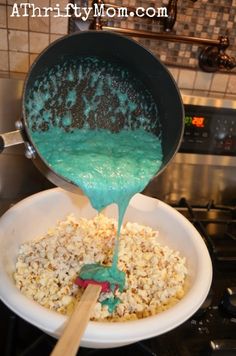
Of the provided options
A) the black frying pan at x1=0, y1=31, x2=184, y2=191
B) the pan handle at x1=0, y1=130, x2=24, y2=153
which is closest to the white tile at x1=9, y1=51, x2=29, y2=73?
the black frying pan at x1=0, y1=31, x2=184, y2=191

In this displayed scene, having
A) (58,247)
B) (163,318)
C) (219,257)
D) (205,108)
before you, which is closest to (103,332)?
(163,318)

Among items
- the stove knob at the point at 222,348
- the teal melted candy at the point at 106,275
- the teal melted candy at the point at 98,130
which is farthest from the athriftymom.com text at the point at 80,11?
the stove knob at the point at 222,348

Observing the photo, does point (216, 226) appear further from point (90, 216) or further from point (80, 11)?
point (80, 11)

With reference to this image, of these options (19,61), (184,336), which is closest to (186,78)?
(19,61)

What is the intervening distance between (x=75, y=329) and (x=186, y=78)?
0.84m

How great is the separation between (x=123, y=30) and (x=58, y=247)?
64 centimetres

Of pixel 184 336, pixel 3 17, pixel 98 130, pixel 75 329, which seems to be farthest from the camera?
pixel 3 17

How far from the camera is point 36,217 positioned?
30.2 inches

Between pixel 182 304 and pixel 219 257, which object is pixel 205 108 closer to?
pixel 219 257

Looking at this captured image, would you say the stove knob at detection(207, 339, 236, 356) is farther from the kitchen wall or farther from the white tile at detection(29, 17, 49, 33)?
the white tile at detection(29, 17, 49, 33)

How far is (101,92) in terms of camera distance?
679 millimetres

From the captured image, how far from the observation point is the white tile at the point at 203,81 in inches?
40.1

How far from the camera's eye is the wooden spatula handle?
0.40 m

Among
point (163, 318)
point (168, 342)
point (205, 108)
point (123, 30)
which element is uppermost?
point (123, 30)
